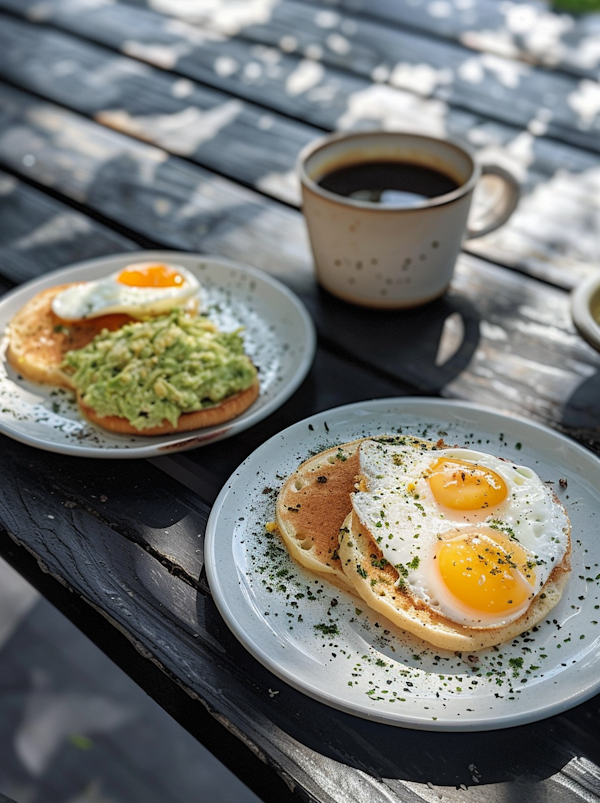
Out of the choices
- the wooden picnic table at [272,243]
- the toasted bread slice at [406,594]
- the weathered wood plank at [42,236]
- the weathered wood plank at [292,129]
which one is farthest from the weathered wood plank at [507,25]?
the toasted bread slice at [406,594]

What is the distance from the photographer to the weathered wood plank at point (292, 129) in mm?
2379

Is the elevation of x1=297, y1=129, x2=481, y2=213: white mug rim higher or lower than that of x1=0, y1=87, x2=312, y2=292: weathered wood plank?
higher

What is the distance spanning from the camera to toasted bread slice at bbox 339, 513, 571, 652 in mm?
1271

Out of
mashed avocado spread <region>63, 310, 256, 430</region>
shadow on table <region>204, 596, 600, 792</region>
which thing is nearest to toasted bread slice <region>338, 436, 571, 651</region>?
shadow on table <region>204, 596, 600, 792</region>

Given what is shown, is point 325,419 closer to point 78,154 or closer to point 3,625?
point 78,154

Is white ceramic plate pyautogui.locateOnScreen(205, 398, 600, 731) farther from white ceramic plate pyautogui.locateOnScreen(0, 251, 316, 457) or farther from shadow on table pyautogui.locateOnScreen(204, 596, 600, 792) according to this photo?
white ceramic plate pyautogui.locateOnScreen(0, 251, 316, 457)

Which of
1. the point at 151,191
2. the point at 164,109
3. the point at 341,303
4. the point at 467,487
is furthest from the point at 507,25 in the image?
the point at 467,487

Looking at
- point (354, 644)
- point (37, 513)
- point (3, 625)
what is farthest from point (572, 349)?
point (3, 625)

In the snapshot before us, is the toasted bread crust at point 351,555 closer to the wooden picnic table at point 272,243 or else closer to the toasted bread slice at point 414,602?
the toasted bread slice at point 414,602

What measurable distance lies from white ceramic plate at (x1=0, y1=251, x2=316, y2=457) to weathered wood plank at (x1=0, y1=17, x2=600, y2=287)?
61 cm

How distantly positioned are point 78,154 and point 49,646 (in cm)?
198

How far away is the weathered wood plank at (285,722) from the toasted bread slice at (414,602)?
0.14 meters

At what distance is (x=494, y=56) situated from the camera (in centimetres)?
331

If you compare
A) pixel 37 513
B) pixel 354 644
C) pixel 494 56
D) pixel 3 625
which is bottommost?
pixel 3 625
